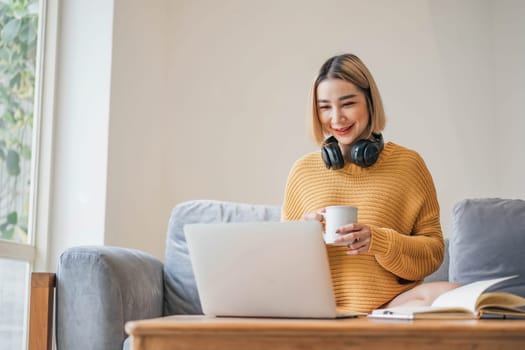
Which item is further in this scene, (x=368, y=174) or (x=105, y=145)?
(x=105, y=145)

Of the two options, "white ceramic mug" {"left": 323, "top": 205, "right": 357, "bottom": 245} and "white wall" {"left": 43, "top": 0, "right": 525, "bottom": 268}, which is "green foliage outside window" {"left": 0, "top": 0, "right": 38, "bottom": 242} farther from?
"white ceramic mug" {"left": 323, "top": 205, "right": 357, "bottom": 245}

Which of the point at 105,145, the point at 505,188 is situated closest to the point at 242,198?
the point at 105,145

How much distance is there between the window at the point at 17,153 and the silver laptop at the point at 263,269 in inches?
61.0

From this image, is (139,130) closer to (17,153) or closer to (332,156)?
(17,153)

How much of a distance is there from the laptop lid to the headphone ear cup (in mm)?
716

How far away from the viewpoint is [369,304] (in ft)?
5.97

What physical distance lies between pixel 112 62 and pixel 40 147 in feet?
1.41

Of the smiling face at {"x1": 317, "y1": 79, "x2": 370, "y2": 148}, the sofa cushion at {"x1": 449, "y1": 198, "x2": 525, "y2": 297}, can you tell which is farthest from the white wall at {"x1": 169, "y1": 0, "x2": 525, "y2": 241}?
A: the smiling face at {"x1": 317, "y1": 79, "x2": 370, "y2": 148}

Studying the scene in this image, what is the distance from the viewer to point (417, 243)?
1819mm

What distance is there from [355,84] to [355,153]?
0.20m

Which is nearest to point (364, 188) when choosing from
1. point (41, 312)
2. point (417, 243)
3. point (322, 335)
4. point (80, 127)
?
point (417, 243)

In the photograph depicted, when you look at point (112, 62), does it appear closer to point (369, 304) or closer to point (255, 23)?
point (255, 23)

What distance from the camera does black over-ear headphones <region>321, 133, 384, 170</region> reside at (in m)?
1.89

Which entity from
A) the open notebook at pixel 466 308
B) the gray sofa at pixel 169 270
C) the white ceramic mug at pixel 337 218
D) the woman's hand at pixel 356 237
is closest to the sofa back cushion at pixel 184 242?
the gray sofa at pixel 169 270
